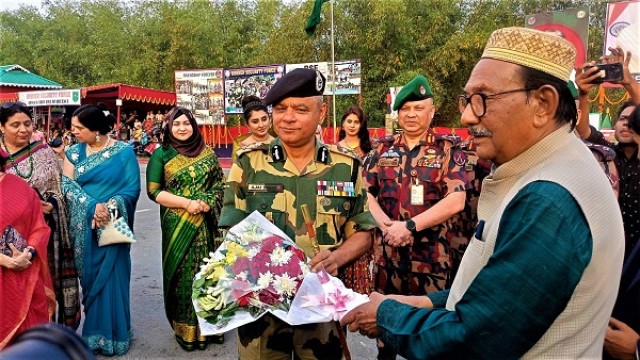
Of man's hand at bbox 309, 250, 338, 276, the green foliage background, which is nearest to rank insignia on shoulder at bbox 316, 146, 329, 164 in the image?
man's hand at bbox 309, 250, 338, 276

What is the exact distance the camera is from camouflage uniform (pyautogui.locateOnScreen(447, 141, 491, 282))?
3357 millimetres

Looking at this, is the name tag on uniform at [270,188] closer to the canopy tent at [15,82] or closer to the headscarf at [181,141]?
the headscarf at [181,141]

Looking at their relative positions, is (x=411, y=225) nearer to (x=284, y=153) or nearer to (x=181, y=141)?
(x=284, y=153)

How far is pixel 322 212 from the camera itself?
7.36 ft

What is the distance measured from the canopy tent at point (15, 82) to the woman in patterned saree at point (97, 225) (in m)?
25.3

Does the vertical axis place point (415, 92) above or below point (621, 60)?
below

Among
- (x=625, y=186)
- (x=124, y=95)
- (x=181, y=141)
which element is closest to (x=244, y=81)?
(x=124, y=95)

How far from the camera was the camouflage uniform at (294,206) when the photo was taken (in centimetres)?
219

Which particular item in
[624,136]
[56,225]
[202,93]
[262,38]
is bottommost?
[56,225]

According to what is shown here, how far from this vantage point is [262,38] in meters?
31.3

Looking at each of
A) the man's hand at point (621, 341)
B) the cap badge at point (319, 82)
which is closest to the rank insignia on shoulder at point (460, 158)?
the cap badge at point (319, 82)

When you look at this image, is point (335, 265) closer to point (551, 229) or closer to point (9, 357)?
point (551, 229)

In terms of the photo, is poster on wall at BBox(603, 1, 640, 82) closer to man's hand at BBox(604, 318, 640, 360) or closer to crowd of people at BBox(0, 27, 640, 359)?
crowd of people at BBox(0, 27, 640, 359)

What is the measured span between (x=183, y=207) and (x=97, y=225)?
0.64 meters
